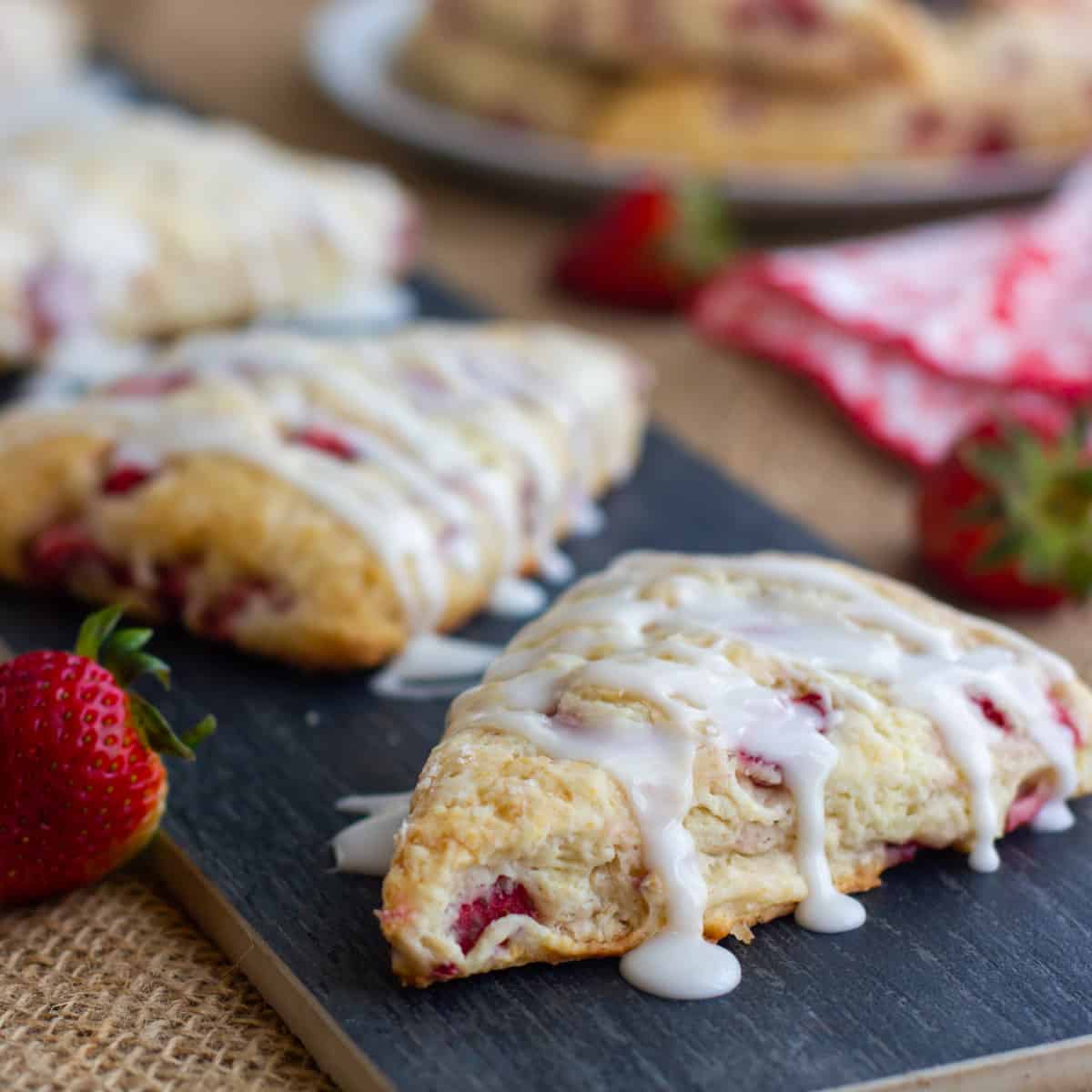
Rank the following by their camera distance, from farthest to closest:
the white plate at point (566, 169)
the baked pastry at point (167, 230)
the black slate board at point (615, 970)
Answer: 1. the white plate at point (566, 169)
2. the baked pastry at point (167, 230)
3. the black slate board at point (615, 970)

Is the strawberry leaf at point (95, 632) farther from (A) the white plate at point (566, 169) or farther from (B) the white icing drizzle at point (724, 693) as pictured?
(A) the white plate at point (566, 169)

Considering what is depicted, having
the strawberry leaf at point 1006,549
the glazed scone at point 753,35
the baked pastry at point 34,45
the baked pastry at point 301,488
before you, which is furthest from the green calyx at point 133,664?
the baked pastry at point 34,45

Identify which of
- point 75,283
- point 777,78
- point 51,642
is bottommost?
point 51,642

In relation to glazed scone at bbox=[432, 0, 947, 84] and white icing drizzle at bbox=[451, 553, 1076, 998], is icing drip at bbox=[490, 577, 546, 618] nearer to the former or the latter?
white icing drizzle at bbox=[451, 553, 1076, 998]

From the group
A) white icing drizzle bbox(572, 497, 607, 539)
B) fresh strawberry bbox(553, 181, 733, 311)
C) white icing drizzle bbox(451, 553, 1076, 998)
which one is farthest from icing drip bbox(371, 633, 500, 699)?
fresh strawberry bbox(553, 181, 733, 311)

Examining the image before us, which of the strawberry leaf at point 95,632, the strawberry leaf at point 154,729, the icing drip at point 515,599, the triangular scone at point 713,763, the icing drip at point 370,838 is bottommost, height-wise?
the icing drip at point 370,838

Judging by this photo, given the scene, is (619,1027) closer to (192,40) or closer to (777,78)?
(777,78)

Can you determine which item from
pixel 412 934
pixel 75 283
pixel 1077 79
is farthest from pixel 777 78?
pixel 412 934

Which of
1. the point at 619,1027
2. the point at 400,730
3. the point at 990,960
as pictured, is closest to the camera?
the point at 619,1027
